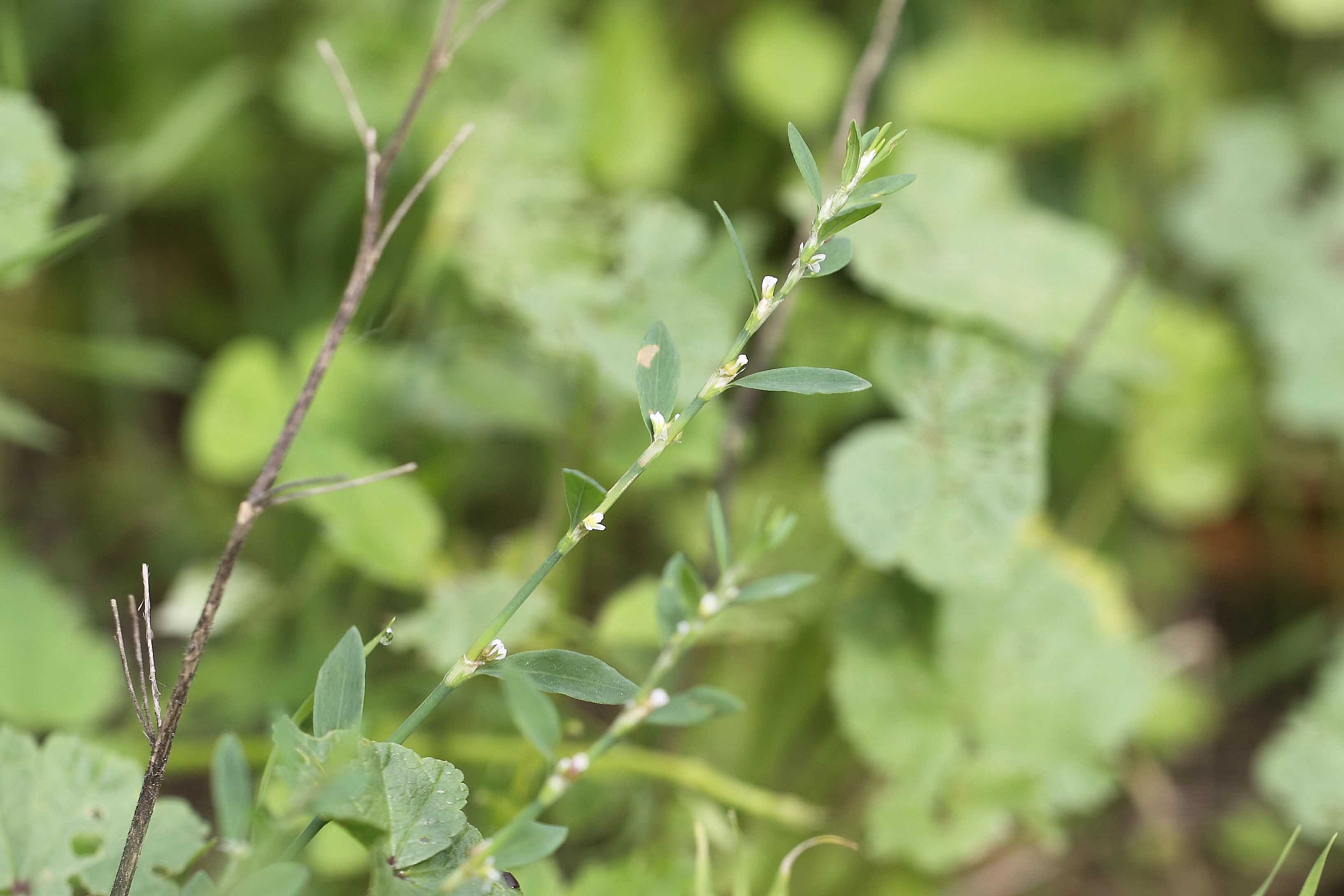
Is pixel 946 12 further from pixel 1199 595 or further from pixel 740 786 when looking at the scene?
pixel 740 786

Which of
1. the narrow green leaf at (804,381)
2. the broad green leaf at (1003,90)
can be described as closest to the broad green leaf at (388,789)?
the narrow green leaf at (804,381)

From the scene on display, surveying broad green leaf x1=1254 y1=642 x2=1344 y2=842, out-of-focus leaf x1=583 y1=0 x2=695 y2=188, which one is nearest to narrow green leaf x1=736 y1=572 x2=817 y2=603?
broad green leaf x1=1254 y1=642 x2=1344 y2=842

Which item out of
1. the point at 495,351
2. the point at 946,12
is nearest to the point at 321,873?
the point at 495,351

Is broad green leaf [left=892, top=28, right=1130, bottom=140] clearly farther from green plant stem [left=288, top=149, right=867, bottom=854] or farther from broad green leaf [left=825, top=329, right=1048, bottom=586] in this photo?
green plant stem [left=288, top=149, right=867, bottom=854]

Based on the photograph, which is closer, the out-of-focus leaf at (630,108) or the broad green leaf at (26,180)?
the broad green leaf at (26,180)

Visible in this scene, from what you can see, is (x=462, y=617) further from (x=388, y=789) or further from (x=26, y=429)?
(x=26, y=429)

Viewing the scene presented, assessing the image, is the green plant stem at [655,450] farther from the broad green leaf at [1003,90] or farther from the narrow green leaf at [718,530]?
the broad green leaf at [1003,90]
